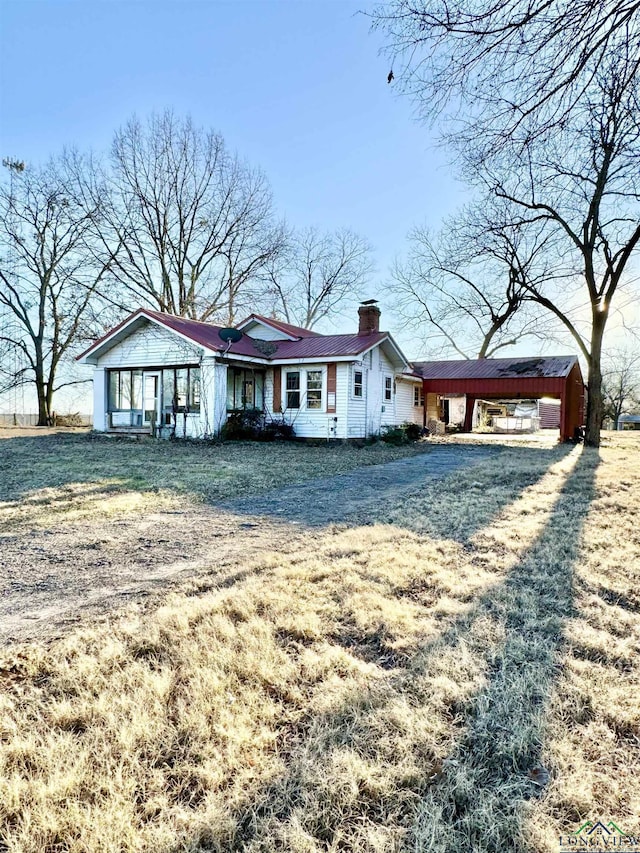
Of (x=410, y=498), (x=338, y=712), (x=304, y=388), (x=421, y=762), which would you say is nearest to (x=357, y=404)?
A: (x=304, y=388)

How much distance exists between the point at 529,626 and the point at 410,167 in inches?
235

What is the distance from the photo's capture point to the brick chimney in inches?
688

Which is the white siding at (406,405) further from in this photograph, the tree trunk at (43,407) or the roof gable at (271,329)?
the tree trunk at (43,407)

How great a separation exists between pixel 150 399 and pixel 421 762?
16.7 metres

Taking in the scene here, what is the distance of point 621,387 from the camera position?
5181 cm

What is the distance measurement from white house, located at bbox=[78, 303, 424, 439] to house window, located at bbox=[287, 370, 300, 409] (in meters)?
0.04

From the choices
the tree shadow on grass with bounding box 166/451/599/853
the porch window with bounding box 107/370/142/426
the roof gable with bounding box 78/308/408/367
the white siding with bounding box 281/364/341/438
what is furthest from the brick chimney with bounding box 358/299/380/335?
the tree shadow on grass with bounding box 166/451/599/853

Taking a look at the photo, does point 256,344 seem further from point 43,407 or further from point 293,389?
point 43,407

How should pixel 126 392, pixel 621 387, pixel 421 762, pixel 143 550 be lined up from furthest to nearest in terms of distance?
1. pixel 621 387
2. pixel 126 392
3. pixel 143 550
4. pixel 421 762

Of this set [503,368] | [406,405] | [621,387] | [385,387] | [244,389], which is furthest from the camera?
[621,387]

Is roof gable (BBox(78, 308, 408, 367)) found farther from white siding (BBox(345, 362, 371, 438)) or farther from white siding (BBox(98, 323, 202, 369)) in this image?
white siding (BBox(345, 362, 371, 438))

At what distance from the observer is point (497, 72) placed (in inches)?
163

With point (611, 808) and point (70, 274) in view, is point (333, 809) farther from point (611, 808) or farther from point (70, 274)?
point (70, 274)

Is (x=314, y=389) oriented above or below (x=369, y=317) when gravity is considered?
below
